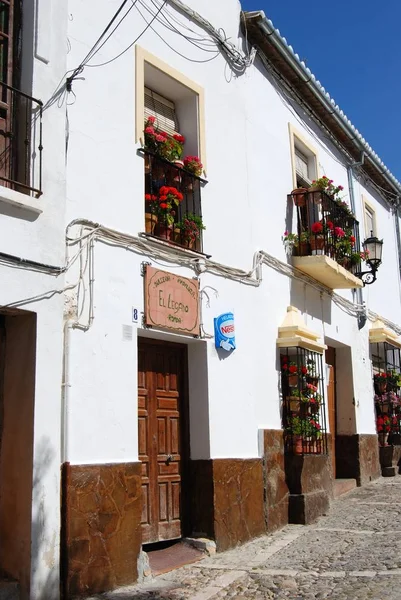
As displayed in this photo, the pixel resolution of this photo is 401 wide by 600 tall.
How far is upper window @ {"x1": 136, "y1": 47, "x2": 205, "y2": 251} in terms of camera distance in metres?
7.56

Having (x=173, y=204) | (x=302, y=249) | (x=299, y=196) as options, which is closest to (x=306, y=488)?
(x=302, y=249)

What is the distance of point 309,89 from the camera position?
11.3m

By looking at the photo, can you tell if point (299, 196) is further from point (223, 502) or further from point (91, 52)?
point (223, 502)

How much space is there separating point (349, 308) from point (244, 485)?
551 centimetres

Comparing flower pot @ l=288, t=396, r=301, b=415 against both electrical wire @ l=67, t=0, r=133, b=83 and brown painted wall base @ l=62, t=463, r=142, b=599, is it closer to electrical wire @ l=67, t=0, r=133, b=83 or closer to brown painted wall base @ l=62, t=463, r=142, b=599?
brown painted wall base @ l=62, t=463, r=142, b=599

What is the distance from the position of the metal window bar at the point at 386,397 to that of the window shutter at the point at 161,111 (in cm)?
708

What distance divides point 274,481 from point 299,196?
424 cm

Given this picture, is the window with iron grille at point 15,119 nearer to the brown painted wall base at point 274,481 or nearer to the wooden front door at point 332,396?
the brown painted wall base at point 274,481

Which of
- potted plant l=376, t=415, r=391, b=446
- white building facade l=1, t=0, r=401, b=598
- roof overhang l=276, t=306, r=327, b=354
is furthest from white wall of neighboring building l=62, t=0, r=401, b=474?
potted plant l=376, t=415, r=391, b=446

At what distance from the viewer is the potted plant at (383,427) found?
43.2 feet

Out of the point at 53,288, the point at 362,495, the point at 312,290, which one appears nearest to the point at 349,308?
the point at 312,290

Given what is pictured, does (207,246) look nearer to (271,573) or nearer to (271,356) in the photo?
(271,356)

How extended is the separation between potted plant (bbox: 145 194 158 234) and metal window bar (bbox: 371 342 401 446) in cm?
742

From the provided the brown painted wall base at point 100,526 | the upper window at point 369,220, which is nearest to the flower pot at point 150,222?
the brown painted wall base at point 100,526
